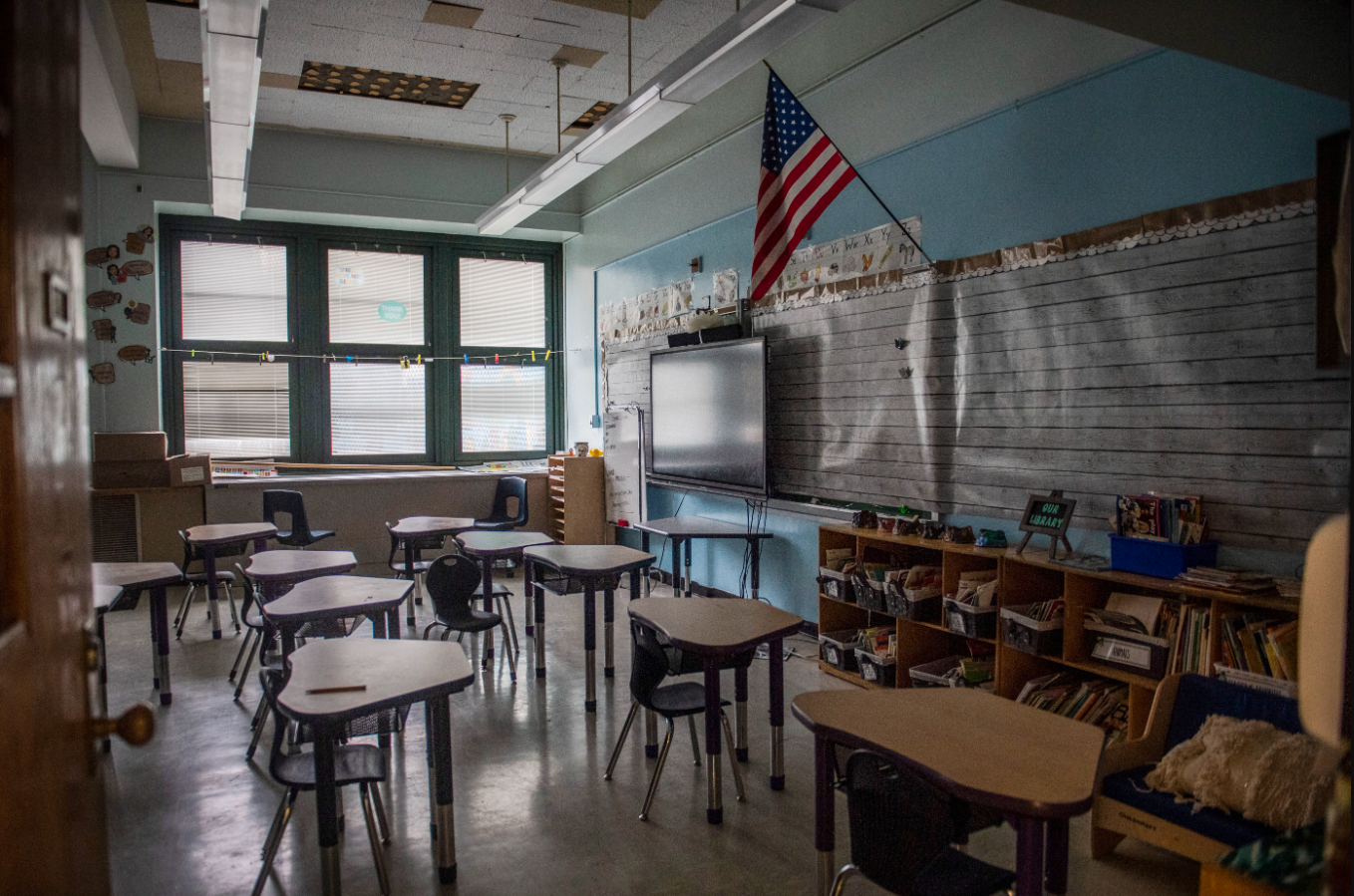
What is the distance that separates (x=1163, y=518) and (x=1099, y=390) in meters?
0.60

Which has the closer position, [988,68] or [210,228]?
[988,68]

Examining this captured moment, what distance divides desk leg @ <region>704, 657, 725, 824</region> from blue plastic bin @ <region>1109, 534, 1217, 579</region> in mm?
1612

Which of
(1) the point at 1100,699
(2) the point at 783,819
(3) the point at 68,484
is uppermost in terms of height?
(3) the point at 68,484

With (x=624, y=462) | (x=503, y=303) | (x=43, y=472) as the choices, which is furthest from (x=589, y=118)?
(x=43, y=472)

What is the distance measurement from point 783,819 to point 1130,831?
1138 millimetres

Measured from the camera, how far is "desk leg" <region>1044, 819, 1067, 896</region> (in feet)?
7.74

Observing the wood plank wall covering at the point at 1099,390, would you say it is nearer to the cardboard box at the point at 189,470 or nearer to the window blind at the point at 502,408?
the window blind at the point at 502,408

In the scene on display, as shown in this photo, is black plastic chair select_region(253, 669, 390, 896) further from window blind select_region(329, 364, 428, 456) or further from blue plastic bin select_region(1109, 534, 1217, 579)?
window blind select_region(329, 364, 428, 456)

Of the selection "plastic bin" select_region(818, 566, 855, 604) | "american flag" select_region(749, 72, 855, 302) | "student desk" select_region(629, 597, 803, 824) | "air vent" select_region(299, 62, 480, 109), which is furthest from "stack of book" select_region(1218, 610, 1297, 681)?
"air vent" select_region(299, 62, 480, 109)

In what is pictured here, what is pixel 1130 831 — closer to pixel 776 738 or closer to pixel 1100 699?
pixel 1100 699

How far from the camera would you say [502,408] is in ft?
29.7

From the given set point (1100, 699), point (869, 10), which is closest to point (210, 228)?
point (869, 10)

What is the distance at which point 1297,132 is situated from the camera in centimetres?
289

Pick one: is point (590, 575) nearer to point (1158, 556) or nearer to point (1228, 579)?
point (1158, 556)
